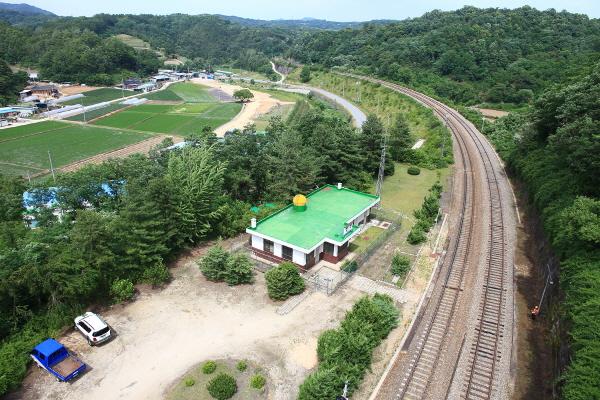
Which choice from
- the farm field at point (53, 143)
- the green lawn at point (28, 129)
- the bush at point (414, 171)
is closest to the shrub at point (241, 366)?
the bush at point (414, 171)

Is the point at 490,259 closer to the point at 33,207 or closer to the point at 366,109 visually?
the point at 33,207

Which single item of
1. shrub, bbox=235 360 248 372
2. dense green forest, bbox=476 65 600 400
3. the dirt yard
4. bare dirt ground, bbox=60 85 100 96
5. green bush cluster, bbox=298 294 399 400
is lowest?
bare dirt ground, bbox=60 85 100 96

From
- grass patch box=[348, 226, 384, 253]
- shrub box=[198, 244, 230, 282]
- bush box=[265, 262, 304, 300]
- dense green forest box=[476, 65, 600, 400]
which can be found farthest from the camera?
grass patch box=[348, 226, 384, 253]

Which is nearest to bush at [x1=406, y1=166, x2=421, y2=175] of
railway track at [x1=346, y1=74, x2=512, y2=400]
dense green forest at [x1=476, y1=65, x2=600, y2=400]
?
railway track at [x1=346, y1=74, x2=512, y2=400]

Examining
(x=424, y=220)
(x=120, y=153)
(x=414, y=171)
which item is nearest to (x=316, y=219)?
(x=424, y=220)

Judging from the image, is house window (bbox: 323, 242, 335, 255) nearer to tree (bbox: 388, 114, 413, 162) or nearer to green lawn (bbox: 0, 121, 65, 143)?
tree (bbox: 388, 114, 413, 162)

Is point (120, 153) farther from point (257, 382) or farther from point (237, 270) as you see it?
point (257, 382)
